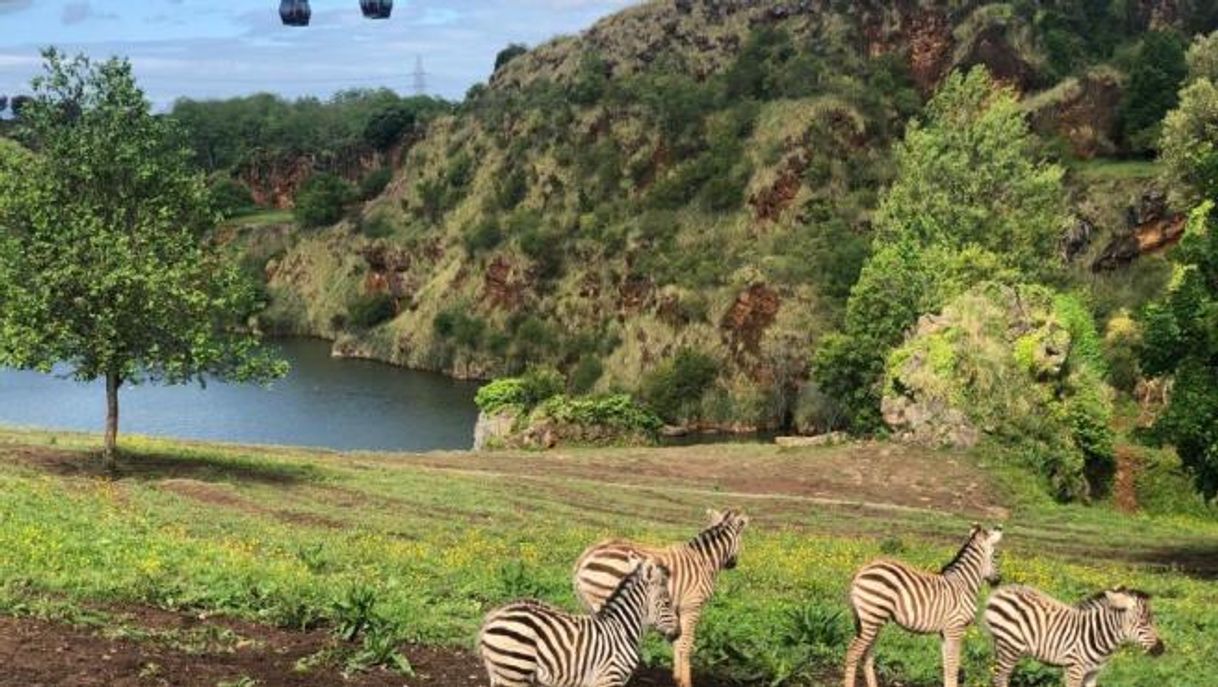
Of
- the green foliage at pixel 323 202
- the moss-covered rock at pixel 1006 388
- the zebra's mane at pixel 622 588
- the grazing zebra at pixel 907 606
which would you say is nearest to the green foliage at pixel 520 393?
the moss-covered rock at pixel 1006 388

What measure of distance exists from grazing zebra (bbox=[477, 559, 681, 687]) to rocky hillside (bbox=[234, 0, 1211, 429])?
93046 millimetres

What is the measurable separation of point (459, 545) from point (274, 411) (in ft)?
243

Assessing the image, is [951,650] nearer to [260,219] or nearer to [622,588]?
[622,588]

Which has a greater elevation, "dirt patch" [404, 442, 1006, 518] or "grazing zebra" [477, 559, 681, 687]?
"grazing zebra" [477, 559, 681, 687]

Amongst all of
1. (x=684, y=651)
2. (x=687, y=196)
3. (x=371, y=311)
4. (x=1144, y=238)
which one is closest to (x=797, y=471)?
(x=684, y=651)

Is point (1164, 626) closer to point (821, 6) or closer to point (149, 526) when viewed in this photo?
point (149, 526)

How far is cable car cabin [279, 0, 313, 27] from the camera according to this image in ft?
145

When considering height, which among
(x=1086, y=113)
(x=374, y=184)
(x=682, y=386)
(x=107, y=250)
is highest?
(x=1086, y=113)

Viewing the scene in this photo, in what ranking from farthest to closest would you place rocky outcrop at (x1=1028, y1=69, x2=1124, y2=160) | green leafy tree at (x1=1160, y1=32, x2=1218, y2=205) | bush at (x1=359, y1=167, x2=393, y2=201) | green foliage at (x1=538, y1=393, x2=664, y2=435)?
bush at (x1=359, y1=167, x2=393, y2=201) < rocky outcrop at (x1=1028, y1=69, x2=1124, y2=160) < green leafy tree at (x1=1160, y1=32, x2=1218, y2=205) < green foliage at (x1=538, y1=393, x2=664, y2=435)

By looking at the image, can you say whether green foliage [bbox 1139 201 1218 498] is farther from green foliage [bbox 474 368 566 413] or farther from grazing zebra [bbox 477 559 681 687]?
green foliage [bbox 474 368 566 413]

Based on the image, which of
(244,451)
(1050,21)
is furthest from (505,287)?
(244,451)

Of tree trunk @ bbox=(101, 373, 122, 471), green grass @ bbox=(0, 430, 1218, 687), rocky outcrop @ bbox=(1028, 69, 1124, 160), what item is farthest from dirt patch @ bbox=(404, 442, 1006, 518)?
rocky outcrop @ bbox=(1028, 69, 1124, 160)

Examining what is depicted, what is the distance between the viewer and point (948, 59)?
142875 mm

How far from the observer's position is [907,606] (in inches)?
581
